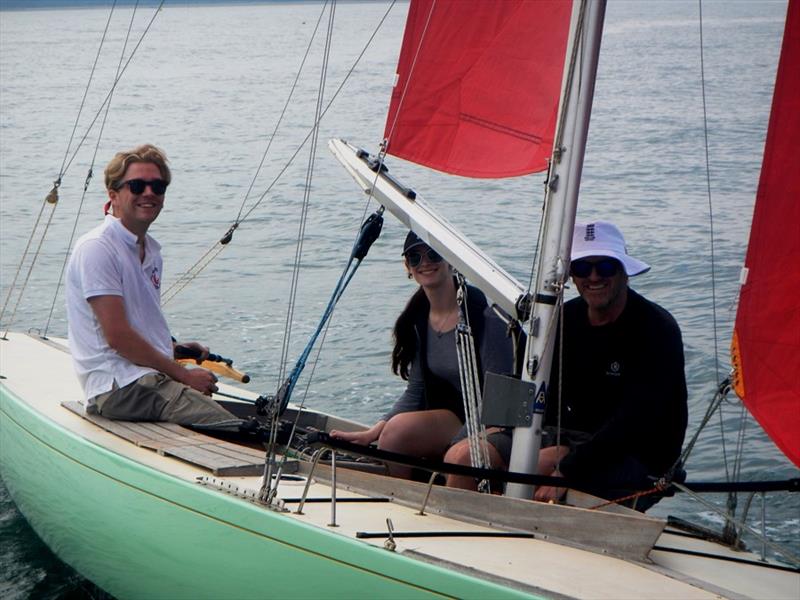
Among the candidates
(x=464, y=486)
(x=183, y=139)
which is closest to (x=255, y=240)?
(x=183, y=139)

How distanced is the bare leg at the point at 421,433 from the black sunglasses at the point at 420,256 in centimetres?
53

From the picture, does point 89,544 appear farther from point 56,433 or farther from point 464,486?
point 464,486

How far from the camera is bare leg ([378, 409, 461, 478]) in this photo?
434cm

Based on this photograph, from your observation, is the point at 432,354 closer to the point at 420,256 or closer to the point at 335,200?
the point at 420,256

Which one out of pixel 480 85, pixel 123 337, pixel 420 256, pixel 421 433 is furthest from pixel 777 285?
pixel 123 337

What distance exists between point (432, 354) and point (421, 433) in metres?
0.28

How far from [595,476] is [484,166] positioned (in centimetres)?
126

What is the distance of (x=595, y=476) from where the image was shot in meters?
3.90

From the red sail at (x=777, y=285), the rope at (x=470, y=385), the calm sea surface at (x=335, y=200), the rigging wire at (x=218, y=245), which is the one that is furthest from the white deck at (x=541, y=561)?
the rigging wire at (x=218, y=245)

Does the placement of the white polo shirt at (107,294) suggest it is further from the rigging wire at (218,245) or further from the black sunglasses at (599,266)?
the black sunglasses at (599,266)

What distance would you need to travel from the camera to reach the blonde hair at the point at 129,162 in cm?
459

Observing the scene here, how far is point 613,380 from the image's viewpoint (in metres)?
4.01

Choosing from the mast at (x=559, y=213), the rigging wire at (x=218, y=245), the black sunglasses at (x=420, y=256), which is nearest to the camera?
the mast at (x=559, y=213)

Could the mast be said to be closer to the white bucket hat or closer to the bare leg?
the white bucket hat
